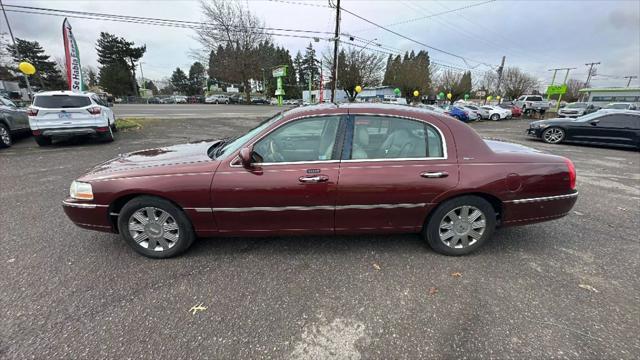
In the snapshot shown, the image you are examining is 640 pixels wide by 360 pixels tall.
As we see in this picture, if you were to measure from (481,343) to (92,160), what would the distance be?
858 centimetres

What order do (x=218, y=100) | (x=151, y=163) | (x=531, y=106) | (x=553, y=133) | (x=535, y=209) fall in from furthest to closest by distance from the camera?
1. (x=218, y=100)
2. (x=531, y=106)
3. (x=553, y=133)
4. (x=535, y=209)
5. (x=151, y=163)

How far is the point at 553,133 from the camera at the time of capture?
1111 cm

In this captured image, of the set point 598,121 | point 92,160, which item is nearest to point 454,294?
point 92,160

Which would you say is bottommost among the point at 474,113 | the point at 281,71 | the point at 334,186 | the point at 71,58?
the point at 334,186

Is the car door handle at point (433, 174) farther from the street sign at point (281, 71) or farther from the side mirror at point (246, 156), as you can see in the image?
the street sign at point (281, 71)

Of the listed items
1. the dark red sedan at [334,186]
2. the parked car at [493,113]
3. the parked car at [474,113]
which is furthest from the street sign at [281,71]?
the dark red sedan at [334,186]

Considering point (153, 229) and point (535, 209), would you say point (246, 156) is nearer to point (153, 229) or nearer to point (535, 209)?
point (153, 229)

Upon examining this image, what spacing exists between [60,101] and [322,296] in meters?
9.38

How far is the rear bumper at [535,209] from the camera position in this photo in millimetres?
2861

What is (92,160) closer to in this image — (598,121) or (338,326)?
(338,326)

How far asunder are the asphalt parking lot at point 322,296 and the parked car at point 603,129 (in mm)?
9253

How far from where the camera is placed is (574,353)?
1.88 meters

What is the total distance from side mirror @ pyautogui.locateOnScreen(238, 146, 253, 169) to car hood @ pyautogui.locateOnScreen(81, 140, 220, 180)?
1.33 ft

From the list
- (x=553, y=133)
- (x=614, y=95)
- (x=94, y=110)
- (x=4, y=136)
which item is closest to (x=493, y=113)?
(x=553, y=133)
